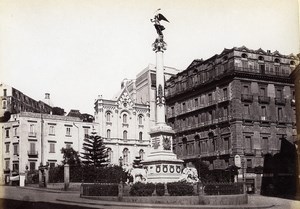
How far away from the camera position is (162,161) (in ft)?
43.7

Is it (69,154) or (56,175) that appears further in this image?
(69,154)

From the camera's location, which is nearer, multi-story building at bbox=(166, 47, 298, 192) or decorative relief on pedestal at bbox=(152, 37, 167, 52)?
decorative relief on pedestal at bbox=(152, 37, 167, 52)

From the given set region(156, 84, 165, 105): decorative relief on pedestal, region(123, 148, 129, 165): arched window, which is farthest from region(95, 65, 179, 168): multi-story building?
region(156, 84, 165, 105): decorative relief on pedestal

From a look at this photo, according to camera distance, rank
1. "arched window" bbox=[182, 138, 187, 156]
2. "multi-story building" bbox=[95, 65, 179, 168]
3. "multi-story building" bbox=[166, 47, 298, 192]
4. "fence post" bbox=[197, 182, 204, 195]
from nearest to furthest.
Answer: "fence post" bbox=[197, 182, 204, 195], "multi-story building" bbox=[95, 65, 179, 168], "multi-story building" bbox=[166, 47, 298, 192], "arched window" bbox=[182, 138, 187, 156]

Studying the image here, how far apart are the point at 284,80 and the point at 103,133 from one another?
34.0 feet

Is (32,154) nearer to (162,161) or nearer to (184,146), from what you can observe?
(162,161)

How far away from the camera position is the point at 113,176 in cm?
1911

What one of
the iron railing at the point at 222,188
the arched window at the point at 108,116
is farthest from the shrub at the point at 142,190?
the arched window at the point at 108,116

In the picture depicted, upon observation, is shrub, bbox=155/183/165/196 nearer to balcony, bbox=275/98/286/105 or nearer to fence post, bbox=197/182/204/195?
fence post, bbox=197/182/204/195

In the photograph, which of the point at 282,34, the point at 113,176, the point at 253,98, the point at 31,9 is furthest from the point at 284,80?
the point at 31,9

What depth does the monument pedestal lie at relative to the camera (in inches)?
525

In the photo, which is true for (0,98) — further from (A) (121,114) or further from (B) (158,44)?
(A) (121,114)

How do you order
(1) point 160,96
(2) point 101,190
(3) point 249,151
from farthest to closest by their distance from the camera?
(3) point 249,151
(1) point 160,96
(2) point 101,190

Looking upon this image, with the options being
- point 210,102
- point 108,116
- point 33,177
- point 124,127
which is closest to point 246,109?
point 210,102
